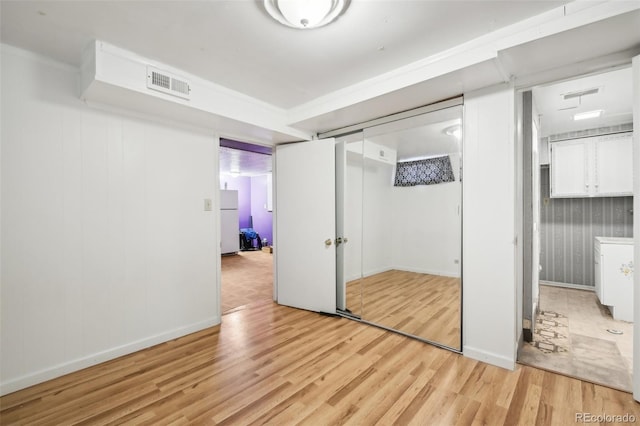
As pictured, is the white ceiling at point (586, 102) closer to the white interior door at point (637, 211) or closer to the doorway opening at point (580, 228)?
the doorway opening at point (580, 228)

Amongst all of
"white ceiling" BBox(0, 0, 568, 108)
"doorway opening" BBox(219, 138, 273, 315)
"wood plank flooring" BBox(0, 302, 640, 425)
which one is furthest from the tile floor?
"doorway opening" BBox(219, 138, 273, 315)

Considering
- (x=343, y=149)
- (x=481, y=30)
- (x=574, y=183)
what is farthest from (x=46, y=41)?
(x=574, y=183)

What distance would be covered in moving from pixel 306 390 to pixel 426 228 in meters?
3.12

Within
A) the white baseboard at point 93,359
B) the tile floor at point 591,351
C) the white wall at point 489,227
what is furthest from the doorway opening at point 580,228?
the white baseboard at point 93,359

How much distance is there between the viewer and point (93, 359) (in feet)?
7.47

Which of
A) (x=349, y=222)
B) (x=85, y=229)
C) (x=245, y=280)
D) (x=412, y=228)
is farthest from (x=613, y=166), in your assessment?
(x=85, y=229)

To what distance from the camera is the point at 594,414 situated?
1672mm

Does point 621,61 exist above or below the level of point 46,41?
below

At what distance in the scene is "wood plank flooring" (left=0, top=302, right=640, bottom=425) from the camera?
1693 mm

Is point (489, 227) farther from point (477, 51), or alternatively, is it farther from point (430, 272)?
point (430, 272)

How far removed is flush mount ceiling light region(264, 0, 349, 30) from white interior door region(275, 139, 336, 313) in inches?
67.0

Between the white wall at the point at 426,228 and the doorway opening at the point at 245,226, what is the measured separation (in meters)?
2.31

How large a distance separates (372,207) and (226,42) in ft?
11.4

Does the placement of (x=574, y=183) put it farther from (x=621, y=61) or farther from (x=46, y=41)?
(x=46, y=41)
